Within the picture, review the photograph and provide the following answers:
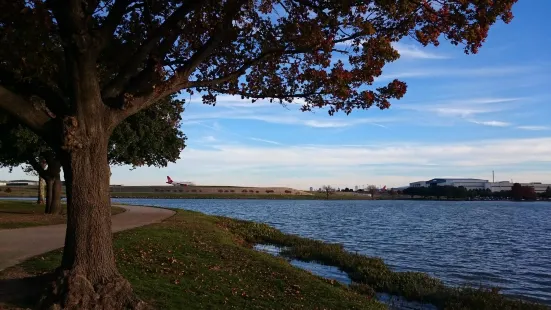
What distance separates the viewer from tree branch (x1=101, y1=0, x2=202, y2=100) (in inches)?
337

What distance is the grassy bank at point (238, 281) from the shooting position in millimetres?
9516

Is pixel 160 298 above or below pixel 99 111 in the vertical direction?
below

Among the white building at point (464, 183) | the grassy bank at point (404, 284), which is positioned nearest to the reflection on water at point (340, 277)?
the grassy bank at point (404, 284)

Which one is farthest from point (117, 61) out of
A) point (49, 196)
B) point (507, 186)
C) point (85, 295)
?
point (507, 186)

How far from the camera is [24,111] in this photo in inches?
309

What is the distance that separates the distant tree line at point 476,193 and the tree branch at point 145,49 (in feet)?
494

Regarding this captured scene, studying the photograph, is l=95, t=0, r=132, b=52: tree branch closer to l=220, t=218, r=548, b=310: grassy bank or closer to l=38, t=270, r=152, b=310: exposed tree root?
l=38, t=270, r=152, b=310: exposed tree root

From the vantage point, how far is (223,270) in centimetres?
1229

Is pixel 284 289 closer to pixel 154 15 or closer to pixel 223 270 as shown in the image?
pixel 223 270

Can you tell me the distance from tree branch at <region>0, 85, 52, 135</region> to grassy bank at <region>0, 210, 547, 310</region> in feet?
8.97

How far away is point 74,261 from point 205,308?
221 centimetres

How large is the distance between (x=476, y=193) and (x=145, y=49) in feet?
526

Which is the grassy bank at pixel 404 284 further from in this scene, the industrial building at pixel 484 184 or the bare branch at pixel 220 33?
the industrial building at pixel 484 184

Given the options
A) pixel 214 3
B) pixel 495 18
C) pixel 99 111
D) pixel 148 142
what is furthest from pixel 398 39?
pixel 148 142
